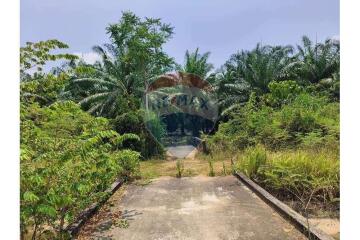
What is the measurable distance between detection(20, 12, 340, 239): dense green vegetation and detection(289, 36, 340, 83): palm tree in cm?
7

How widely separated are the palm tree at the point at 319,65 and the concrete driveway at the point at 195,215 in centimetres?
1838

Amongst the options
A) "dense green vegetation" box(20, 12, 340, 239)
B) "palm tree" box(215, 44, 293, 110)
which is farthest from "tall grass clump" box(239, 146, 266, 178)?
"palm tree" box(215, 44, 293, 110)

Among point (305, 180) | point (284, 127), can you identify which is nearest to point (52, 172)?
point (305, 180)

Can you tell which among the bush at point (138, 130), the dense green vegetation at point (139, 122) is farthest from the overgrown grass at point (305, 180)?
the bush at point (138, 130)

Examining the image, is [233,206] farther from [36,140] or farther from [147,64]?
[147,64]

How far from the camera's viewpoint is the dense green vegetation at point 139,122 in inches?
215

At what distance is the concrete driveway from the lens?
6305 millimetres

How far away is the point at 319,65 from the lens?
27.2 meters

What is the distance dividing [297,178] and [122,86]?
16.9 metres

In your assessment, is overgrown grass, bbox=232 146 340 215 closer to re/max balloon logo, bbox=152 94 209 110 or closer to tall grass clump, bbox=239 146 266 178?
tall grass clump, bbox=239 146 266 178

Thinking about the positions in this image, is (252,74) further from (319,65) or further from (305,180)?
(305,180)

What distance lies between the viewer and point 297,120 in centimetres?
1605

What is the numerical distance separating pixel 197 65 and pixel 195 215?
79.6 feet

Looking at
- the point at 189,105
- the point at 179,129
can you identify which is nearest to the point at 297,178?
the point at 189,105
